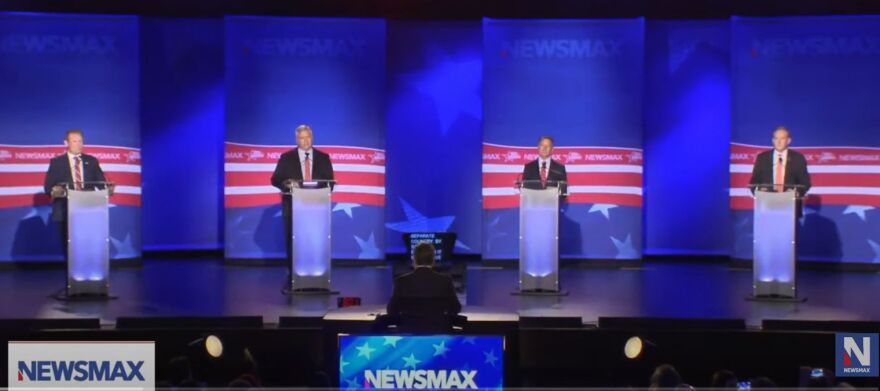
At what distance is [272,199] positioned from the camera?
11.4 m

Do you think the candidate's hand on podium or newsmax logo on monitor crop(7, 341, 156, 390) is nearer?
newsmax logo on monitor crop(7, 341, 156, 390)

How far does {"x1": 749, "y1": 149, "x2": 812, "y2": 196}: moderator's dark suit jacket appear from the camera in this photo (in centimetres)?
924

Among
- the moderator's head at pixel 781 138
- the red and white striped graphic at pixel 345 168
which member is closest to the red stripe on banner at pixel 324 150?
the red and white striped graphic at pixel 345 168

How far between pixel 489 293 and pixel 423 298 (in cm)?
313

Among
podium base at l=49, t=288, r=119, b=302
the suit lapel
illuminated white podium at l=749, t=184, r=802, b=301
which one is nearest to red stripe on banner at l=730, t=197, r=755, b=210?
illuminated white podium at l=749, t=184, r=802, b=301

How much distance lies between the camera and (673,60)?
11883mm

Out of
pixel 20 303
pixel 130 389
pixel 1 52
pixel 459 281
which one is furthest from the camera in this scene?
pixel 1 52

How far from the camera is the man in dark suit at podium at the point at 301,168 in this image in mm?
9266

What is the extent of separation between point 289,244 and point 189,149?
3.41 metres

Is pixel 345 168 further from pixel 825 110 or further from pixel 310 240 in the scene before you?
pixel 825 110

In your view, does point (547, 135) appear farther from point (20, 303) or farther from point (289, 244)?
point (20, 303)

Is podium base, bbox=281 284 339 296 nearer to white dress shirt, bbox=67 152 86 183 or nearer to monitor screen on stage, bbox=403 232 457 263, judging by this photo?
monitor screen on stage, bbox=403 232 457 263

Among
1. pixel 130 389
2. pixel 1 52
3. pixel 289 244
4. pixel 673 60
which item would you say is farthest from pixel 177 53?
pixel 130 389

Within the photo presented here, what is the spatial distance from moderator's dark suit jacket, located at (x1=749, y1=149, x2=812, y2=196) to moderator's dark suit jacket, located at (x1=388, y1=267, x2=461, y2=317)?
4.19 m
